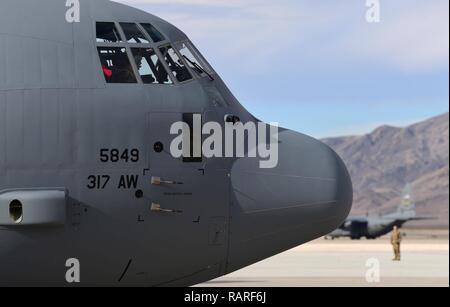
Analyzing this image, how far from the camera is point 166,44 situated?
1098 centimetres

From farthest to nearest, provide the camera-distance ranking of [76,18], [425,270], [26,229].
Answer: [425,270], [76,18], [26,229]

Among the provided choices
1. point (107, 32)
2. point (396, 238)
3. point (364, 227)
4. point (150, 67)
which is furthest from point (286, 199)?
point (364, 227)

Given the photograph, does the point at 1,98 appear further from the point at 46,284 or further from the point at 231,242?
the point at 231,242

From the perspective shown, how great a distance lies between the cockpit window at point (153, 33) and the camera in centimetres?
1095

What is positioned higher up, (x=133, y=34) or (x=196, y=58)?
(x=133, y=34)

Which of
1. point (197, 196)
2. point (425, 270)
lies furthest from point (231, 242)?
point (425, 270)

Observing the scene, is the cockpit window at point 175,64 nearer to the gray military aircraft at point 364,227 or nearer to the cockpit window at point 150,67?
the cockpit window at point 150,67

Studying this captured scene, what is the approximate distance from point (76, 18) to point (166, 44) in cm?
118

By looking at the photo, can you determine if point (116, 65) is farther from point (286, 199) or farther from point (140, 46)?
point (286, 199)

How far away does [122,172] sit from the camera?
33.9 ft

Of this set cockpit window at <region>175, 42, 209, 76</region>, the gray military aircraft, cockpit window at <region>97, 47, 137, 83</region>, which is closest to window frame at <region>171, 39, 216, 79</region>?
cockpit window at <region>175, 42, 209, 76</region>

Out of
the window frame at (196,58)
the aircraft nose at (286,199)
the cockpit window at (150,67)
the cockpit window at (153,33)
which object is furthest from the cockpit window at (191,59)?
the aircraft nose at (286,199)

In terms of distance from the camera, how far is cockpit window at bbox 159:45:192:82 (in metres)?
11.0

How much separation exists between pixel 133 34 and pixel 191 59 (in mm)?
886
